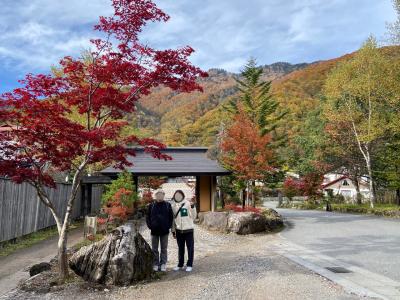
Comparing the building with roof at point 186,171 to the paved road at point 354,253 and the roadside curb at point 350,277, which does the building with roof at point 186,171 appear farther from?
the roadside curb at point 350,277

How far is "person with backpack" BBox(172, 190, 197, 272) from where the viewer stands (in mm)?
7379

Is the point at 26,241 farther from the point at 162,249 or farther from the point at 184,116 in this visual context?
the point at 184,116

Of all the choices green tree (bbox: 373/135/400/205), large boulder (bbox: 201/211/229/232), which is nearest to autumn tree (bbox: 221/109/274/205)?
large boulder (bbox: 201/211/229/232)

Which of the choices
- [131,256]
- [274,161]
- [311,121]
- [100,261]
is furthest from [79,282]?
[311,121]

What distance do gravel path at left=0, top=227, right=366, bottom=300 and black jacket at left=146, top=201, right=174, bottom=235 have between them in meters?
0.80

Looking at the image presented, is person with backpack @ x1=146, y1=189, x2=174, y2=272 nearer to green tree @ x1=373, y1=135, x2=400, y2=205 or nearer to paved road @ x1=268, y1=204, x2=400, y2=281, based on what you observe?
paved road @ x1=268, y1=204, x2=400, y2=281

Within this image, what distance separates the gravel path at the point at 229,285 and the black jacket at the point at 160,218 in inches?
31.5

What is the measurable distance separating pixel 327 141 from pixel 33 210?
19235mm

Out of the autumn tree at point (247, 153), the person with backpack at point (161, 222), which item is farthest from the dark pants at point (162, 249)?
the autumn tree at point (247, 153)

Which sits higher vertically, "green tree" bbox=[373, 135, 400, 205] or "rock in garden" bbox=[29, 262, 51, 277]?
"green tree" bbox=[373, 135, 400, 205]

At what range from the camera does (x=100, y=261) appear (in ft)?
21.2

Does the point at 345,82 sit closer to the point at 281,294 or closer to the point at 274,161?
the point at 274,161

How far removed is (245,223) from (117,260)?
7.82m

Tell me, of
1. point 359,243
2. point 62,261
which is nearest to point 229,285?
point 62,261
